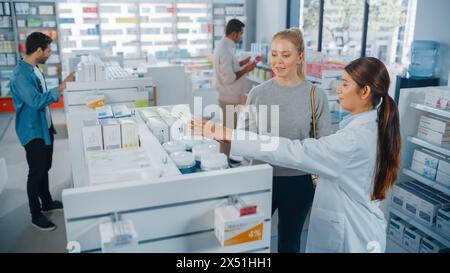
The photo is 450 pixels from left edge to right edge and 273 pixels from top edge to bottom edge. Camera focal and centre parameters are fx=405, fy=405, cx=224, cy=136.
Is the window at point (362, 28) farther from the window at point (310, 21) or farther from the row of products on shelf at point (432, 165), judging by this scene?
the row of products on shelf at point (432, 165)

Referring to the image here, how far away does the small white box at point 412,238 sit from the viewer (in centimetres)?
349

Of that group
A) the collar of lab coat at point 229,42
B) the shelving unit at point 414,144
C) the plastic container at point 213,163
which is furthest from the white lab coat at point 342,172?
the collar of lab coat at point 229,42

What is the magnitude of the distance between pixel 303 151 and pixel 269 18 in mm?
Result: 7508

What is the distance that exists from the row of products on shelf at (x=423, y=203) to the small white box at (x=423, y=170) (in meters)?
0.18

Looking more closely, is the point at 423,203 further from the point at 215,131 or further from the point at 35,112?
the point at 35,112

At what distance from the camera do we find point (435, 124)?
131 inches

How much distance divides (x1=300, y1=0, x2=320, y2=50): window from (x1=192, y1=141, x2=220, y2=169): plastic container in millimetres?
6047

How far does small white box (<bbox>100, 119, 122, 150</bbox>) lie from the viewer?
2.27 metres

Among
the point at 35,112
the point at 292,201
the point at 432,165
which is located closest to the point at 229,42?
the point at 35,112

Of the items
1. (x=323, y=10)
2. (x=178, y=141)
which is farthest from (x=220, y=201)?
(x=323, y=10)

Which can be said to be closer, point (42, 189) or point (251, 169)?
point (251, 169)

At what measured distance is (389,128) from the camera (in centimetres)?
173

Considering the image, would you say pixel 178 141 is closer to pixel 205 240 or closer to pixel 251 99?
pixel 251 99

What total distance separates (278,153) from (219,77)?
3889mm
